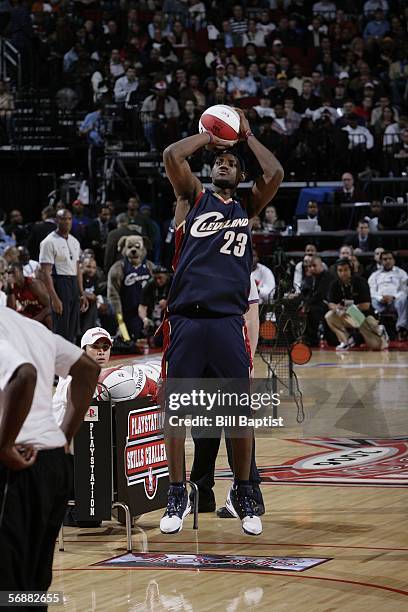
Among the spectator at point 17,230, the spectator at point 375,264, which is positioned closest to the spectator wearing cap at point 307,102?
the spectator at point 375,264

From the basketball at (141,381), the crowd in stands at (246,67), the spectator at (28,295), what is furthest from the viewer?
the crowd in stands at (246,67)

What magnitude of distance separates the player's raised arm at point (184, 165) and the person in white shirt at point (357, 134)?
54.5 ft

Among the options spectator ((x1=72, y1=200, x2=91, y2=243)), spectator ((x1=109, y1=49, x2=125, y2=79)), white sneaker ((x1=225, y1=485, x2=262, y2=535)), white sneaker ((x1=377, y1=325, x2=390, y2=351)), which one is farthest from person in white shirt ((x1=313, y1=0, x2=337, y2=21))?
white sneaker ((x1=225, y1=485, x2=262, y2=535))

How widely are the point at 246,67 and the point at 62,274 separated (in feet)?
36.3

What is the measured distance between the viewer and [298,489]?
360 inches

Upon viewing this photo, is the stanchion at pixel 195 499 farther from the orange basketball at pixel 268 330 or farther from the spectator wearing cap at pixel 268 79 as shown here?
the spectator wearing cap at pixel 268 79

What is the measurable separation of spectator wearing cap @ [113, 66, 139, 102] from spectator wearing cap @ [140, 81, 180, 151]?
66cm

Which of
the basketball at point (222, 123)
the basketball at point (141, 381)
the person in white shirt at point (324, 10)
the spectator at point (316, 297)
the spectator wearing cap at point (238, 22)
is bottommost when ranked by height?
the spectator at point (316, 297)

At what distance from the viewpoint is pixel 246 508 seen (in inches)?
277

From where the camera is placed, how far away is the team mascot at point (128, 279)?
63.5 feet

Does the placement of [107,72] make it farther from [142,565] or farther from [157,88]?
A: [142,565]

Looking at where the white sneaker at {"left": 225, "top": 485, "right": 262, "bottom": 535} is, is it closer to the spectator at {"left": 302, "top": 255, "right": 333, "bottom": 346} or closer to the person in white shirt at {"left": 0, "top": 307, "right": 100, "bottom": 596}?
the person in white shirt at {"left": 0, "top": 307, "right": 100, "bottom": 596}

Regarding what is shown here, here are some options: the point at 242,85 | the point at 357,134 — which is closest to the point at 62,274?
the point at 357,134

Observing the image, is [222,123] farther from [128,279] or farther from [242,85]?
[242,85]
